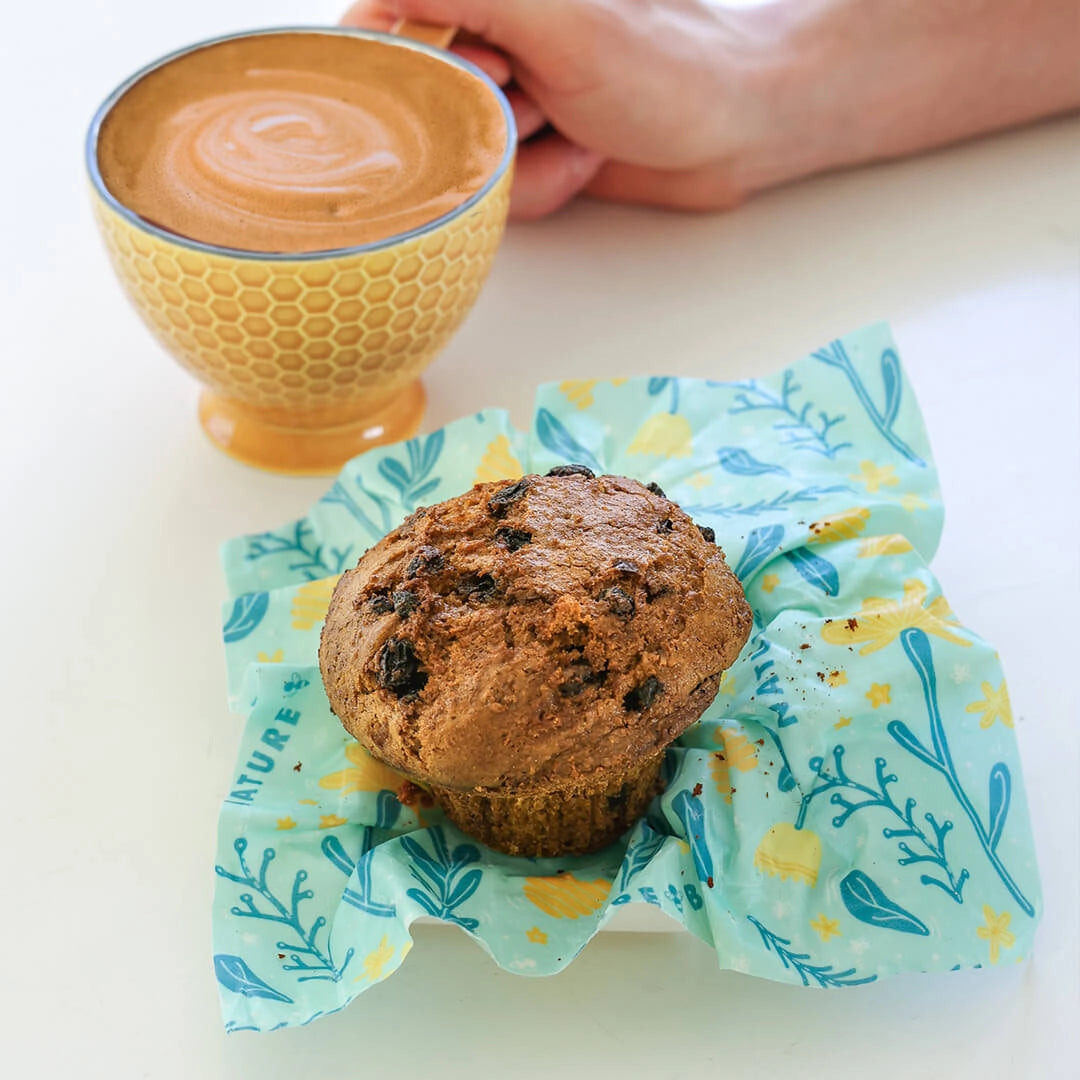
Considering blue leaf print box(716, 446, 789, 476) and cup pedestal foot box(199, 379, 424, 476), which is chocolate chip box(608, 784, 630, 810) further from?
cup pedestal foot box(199, 379, 424, 476)

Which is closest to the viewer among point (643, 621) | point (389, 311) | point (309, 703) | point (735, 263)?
point (643, 621)

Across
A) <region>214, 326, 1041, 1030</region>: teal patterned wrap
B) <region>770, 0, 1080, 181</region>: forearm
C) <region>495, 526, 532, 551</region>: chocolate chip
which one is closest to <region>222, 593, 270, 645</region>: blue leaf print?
<region>214, 326, 1041, 1030</region>: teal patterned wrap

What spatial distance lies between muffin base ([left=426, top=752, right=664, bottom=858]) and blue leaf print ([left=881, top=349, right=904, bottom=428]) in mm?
341

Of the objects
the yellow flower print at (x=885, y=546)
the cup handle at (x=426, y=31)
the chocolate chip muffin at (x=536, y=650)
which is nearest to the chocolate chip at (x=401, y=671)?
the chocolate chip muffin at (x=536, y=650)

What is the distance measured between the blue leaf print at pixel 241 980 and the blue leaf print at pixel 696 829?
0.75 ft

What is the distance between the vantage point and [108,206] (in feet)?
2.81

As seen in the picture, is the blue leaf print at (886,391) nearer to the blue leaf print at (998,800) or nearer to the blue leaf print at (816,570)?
the blue leaf print at (816,570)

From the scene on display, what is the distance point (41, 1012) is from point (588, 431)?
1.74ft

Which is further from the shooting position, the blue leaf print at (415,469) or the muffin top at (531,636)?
the blue leaf print at (415,469)

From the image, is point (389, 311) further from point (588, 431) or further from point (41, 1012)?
point (41, 1012)

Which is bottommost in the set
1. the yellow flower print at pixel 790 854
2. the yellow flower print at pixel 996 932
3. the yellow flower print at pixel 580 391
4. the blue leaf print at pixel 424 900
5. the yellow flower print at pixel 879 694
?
the yellow flower print at pixel 996 932

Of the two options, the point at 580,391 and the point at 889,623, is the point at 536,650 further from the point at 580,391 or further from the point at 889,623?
the point at 580,391

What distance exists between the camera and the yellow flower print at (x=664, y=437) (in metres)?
0.92

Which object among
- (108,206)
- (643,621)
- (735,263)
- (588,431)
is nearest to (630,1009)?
(643,621)
